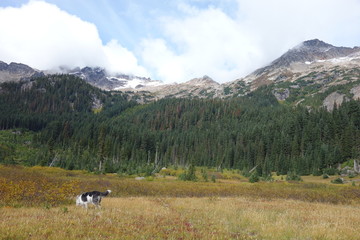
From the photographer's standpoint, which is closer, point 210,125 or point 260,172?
point 260,172

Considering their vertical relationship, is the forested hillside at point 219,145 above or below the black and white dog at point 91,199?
above

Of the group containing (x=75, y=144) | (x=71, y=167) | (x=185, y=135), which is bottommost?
(x=71, y=167)

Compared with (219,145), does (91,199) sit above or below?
below

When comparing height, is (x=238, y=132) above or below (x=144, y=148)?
above

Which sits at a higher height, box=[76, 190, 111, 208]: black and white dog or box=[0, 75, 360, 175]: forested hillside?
box=[0, 75, 360, 175]: forested hillside

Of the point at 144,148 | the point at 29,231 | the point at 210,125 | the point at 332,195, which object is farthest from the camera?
the point at 210,125

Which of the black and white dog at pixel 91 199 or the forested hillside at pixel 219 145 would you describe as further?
the forested hillside at pixel 219 145

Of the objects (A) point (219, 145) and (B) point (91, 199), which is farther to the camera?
(A) point (219, 145)

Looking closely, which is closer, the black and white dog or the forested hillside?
the black and white dog

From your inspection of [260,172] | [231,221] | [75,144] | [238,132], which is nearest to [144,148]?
[75,144]

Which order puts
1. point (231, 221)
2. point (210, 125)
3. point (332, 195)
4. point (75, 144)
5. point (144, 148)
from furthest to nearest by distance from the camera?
point (210, 125) → point (144, 148) → point (75, 144) → point (332, 195) → point (231, 221)

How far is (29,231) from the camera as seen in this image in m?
9.32

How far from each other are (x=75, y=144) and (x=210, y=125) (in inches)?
4088

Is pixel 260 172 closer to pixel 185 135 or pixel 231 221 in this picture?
pixel 231 221
